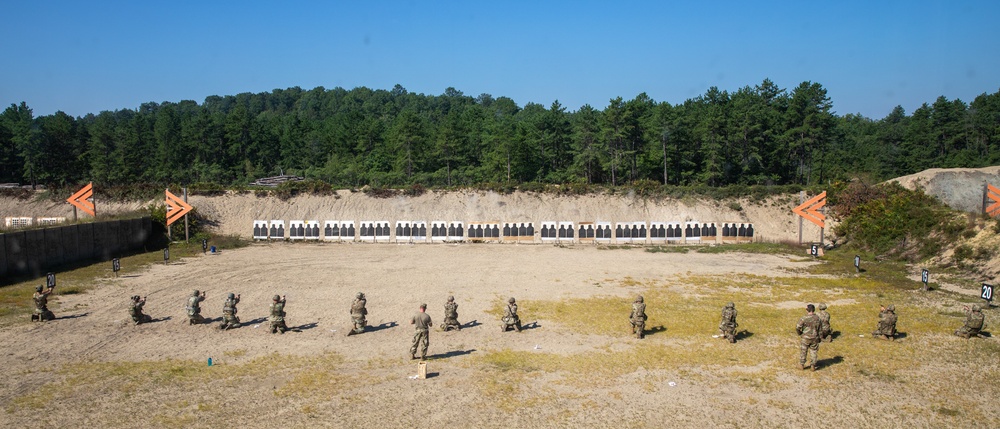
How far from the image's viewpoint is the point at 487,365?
1889cm

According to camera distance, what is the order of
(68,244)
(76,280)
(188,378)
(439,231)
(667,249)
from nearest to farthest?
(188,378)
(76,280)
(68,244)
(667,249)
(439,231)

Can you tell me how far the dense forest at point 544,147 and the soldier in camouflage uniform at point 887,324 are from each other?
39721 millimetres

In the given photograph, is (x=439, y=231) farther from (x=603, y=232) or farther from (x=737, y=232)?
(x=737, y=232)

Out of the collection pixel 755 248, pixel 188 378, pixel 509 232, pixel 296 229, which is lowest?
pixel 188 378

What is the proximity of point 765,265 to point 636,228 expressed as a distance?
14638 mm

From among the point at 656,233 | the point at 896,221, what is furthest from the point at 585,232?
the point at 896,221

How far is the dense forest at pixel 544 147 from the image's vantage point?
62906mm

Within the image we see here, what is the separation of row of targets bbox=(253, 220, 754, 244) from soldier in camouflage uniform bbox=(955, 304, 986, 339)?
93.7ft

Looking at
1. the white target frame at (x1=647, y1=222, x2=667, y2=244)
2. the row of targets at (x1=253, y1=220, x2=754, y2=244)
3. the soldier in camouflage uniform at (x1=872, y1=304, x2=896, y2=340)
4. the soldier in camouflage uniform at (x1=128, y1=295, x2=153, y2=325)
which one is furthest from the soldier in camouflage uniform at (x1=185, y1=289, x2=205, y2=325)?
the white target frame at (x1=647, y1=222, x2=667, y2=244)

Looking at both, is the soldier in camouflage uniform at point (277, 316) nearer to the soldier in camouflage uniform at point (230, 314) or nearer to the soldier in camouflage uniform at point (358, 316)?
the soldier in camouflage uniform at point (230, 314)

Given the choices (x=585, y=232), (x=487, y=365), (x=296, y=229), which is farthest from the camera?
(x=296, y=229)

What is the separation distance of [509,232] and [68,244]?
2998cm

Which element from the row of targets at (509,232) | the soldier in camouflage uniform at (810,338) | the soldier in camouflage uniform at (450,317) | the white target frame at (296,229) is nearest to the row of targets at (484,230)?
the row of targets at (509,232)

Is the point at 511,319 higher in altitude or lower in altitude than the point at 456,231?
lower
